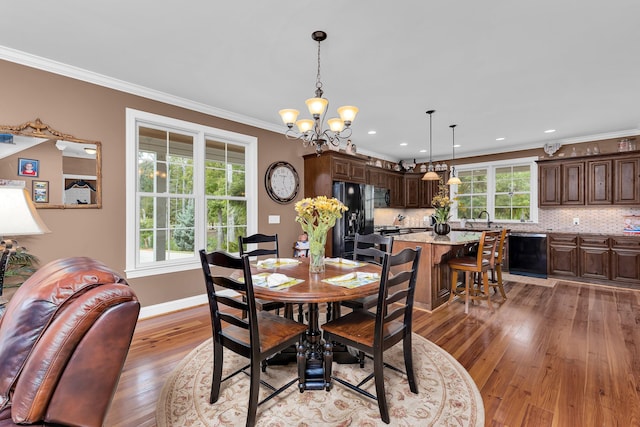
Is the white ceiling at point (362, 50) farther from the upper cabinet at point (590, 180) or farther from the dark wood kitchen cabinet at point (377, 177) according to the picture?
the dark wood kitchen cabinet at point (377, 177)

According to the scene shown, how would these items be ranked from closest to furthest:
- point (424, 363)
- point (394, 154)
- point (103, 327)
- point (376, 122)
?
point (103, 327) < point (424, 363) < point (376, 122) < point (394, 154)

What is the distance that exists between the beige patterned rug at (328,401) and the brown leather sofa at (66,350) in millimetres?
925

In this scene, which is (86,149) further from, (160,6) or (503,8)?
(503,8)

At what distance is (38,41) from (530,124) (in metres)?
6.08

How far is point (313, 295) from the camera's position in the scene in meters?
1.70

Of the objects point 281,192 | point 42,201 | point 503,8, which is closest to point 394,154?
point 281,192

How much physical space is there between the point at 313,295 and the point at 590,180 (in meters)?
5.97

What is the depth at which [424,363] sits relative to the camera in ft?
7.86

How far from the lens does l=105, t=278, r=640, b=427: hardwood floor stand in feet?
6.01

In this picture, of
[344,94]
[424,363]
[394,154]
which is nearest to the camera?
[424,363]

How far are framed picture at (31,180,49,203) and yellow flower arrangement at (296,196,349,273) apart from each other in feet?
8.19

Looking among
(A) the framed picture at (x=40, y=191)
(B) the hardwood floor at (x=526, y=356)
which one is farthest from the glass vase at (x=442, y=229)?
(A) the framed picture at (x=40, y=191)

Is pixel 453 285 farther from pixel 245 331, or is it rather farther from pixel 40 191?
pixel 40 191

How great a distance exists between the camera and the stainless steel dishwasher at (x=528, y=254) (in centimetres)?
543
